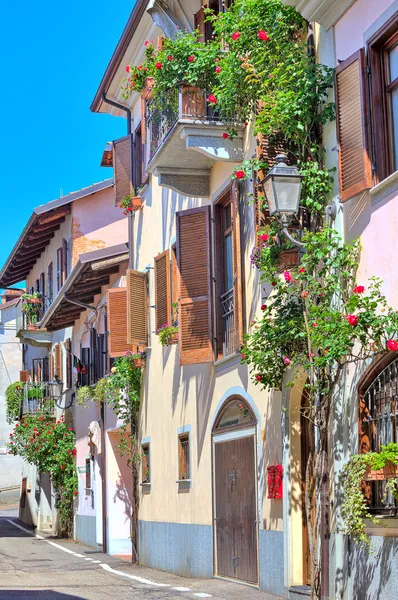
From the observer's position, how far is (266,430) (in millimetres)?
12180

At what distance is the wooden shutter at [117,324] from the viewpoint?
19.5 m

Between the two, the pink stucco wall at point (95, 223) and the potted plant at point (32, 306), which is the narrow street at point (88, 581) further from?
the potted plant at point (32, 306)

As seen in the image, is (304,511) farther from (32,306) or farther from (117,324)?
(32,306)

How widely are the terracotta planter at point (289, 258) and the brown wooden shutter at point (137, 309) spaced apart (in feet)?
26.6

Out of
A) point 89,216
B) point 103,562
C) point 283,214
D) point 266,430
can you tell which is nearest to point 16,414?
point 89,216

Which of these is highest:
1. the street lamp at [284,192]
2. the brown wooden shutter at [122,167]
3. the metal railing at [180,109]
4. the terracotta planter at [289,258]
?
the brown wooden shutter at [122,167]

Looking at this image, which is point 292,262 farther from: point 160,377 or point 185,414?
point 160,377

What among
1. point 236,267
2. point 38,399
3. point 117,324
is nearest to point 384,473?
point 236,267

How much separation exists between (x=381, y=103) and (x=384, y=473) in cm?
328

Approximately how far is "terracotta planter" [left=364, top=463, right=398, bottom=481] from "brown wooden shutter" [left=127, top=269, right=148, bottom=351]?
10000 millimetres

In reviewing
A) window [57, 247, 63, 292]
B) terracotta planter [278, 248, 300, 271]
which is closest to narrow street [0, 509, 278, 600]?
terracotta planter [278, 248, 300, 271]

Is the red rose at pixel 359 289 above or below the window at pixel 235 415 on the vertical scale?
above

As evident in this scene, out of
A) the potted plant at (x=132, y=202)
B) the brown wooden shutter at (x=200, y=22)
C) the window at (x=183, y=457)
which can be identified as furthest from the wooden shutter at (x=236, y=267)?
the potted plant at (x=132, y=202)

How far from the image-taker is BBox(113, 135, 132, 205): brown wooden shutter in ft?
65.9
